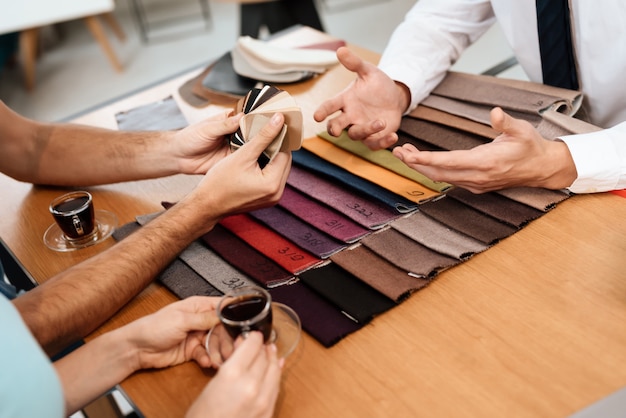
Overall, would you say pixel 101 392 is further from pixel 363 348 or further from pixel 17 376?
pixel 363 348

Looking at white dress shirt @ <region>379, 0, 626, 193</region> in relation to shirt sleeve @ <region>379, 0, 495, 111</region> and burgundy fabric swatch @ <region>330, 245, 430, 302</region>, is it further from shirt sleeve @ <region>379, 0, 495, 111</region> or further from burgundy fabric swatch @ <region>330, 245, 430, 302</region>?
burgundy fabric swatch @ <region>330, 245, 430, 302</region>

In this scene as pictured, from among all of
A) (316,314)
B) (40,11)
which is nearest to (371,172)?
(316,314)

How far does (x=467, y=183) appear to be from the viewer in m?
1.25

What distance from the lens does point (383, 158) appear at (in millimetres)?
1407

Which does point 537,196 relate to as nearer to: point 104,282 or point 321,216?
point 321,216

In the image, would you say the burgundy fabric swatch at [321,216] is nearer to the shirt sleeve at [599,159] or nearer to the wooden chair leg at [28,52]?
the shirt sleeve at [599,159]

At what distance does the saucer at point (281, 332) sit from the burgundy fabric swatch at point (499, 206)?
1.50 ft

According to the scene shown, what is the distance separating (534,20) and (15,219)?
4.50ft

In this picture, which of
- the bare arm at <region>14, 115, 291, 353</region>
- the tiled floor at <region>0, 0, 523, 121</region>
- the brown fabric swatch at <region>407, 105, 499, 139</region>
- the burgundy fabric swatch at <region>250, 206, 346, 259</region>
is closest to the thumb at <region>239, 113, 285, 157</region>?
the bare arm at <region>14, 115, 291, 353</region>

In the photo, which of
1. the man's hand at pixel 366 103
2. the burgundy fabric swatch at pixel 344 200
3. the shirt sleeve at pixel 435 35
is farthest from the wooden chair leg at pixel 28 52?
the burgundy fabric swatch at pixel 344 200

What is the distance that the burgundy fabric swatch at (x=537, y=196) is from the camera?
4.08 feet

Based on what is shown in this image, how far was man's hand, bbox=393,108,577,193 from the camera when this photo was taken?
1.21 metres

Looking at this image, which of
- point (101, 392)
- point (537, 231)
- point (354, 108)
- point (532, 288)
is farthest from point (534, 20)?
point (101, 392)

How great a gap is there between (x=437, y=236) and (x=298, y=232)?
0.27 m
